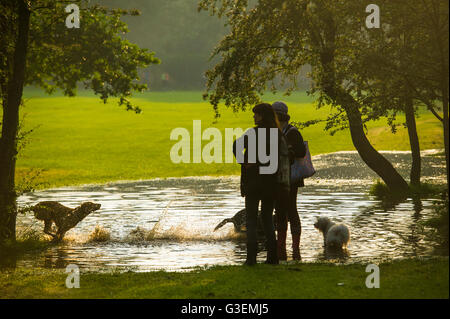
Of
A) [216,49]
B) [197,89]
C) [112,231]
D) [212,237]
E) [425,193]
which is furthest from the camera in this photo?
[197,89]

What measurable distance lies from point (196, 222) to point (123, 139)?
30096mm

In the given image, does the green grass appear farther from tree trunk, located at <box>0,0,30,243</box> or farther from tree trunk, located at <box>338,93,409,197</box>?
tree trunk, located at <box>338,93,409,197</box>

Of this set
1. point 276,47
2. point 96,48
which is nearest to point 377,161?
point 276,47

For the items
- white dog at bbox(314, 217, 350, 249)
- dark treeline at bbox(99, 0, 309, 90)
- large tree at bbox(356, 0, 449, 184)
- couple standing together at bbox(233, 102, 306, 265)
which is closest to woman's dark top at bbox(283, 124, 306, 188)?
couple standing together at bbox(233, 102, 306, 265)

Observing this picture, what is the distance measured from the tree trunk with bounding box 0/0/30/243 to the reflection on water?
468 millimetres

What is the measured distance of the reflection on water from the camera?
11.5m

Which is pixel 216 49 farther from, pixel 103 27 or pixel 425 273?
pixel 425 273

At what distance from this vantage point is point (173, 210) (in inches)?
709

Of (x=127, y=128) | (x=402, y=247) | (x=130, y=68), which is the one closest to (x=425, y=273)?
(x=402, y=247)

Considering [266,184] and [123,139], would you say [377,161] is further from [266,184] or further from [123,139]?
[123,139]

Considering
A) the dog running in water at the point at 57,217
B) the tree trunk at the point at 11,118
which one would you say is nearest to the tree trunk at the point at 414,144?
the dog running in water at the point at 57,217

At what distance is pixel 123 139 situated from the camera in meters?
45.1

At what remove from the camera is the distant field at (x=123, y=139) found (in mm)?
31466

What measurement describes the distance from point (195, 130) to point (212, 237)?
115ft
